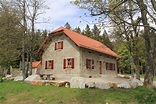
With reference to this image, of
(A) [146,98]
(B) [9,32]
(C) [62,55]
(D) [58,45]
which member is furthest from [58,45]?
(A) [146,98]

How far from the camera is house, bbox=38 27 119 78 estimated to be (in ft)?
66.8

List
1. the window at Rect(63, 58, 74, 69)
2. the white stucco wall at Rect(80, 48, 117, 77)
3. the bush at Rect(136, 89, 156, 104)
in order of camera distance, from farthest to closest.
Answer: the window at Rect(63, 58, 74, 69) < the white stucco wall at Rect(80, 48, 117, 77) < the bush at Rect(136, 89, 156, 104)

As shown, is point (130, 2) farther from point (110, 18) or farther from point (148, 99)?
point (148, 99)

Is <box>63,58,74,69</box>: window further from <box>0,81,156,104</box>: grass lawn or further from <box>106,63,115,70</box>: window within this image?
<box>0,81,156,104</box>: grass lawn

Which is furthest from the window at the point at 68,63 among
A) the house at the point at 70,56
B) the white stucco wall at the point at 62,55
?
the white stucco wall at the point at 62,55

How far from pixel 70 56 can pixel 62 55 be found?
1426 millimetres

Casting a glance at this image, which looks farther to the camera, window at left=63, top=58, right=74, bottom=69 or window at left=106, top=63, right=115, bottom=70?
window at left=106, top=63, right=115, bottom=70

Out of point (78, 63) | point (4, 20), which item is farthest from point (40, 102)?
point (4, 20)

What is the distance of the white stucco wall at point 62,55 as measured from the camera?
20.4 metres

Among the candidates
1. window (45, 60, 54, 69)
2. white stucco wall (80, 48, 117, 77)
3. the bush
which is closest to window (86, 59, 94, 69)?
white stucco wall (80, 48, 117, 77)

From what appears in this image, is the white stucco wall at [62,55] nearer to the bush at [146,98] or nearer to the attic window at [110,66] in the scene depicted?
the attic window at [110,66]

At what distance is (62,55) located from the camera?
22031 millimetres

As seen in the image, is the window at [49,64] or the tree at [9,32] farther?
the window at [49,64]

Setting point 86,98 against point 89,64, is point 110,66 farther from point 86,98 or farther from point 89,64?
point 86,98
